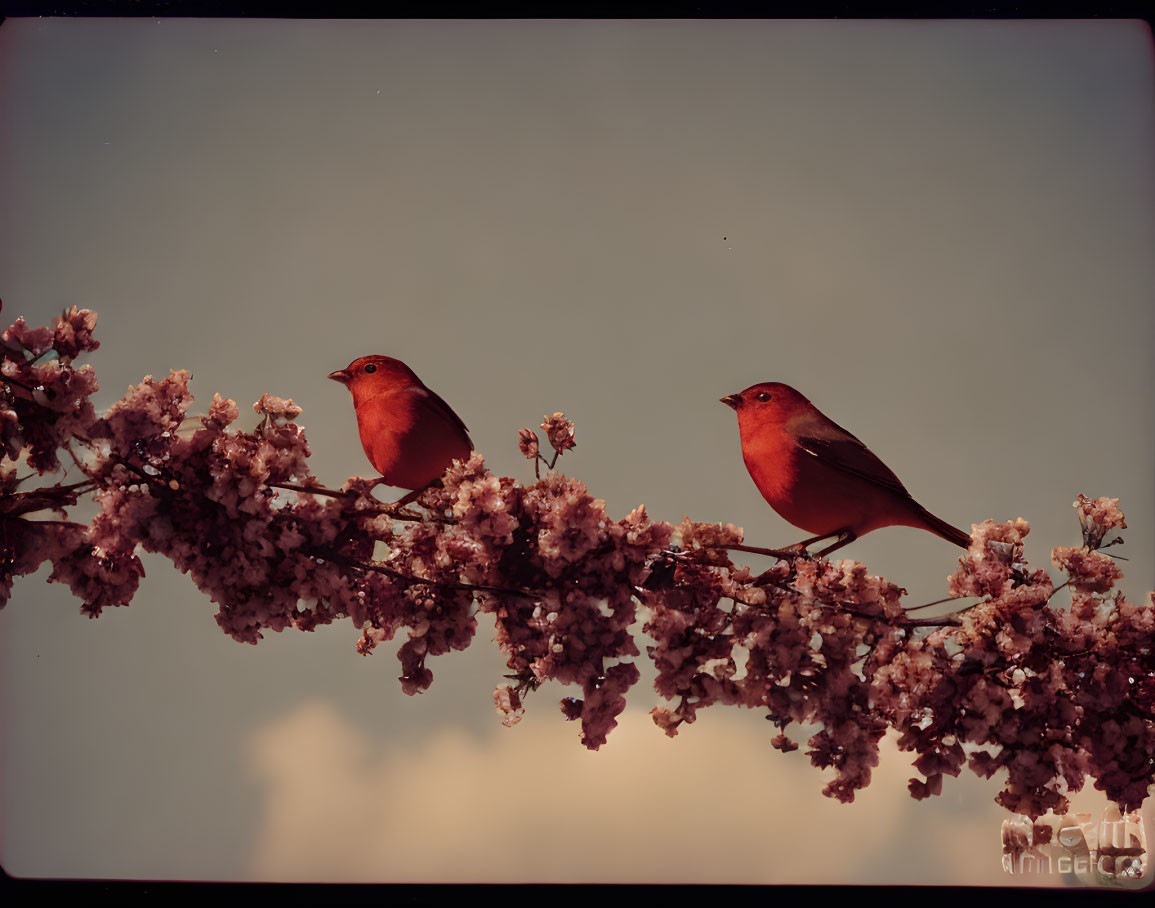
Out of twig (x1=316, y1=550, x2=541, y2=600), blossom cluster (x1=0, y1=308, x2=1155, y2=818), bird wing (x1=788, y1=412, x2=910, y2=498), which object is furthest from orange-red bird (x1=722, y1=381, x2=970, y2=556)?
twig (x1=316, y1=550, x2=541, y2=600)

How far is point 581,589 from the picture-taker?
183 cm

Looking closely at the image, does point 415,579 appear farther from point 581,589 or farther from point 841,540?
point 841,540

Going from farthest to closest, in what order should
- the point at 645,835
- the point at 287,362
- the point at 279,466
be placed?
the point at 287,362 < the point at 645,835 < the point at 279,466

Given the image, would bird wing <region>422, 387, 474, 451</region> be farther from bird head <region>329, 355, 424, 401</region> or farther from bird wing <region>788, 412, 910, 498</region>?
bird wing <region>788, 412, 910, 498</region>

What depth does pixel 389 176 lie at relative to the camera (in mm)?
2264

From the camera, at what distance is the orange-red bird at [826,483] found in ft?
6.94

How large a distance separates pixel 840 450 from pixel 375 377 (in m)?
1.23

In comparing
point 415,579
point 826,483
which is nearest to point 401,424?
point 415,579

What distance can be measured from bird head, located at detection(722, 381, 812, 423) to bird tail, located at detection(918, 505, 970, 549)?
413 mm

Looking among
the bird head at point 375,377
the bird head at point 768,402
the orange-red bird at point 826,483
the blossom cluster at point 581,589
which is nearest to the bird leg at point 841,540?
the orange-red bird at point 826,483

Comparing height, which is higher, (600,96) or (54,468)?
(600,96)

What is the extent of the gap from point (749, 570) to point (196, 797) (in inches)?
59.1
